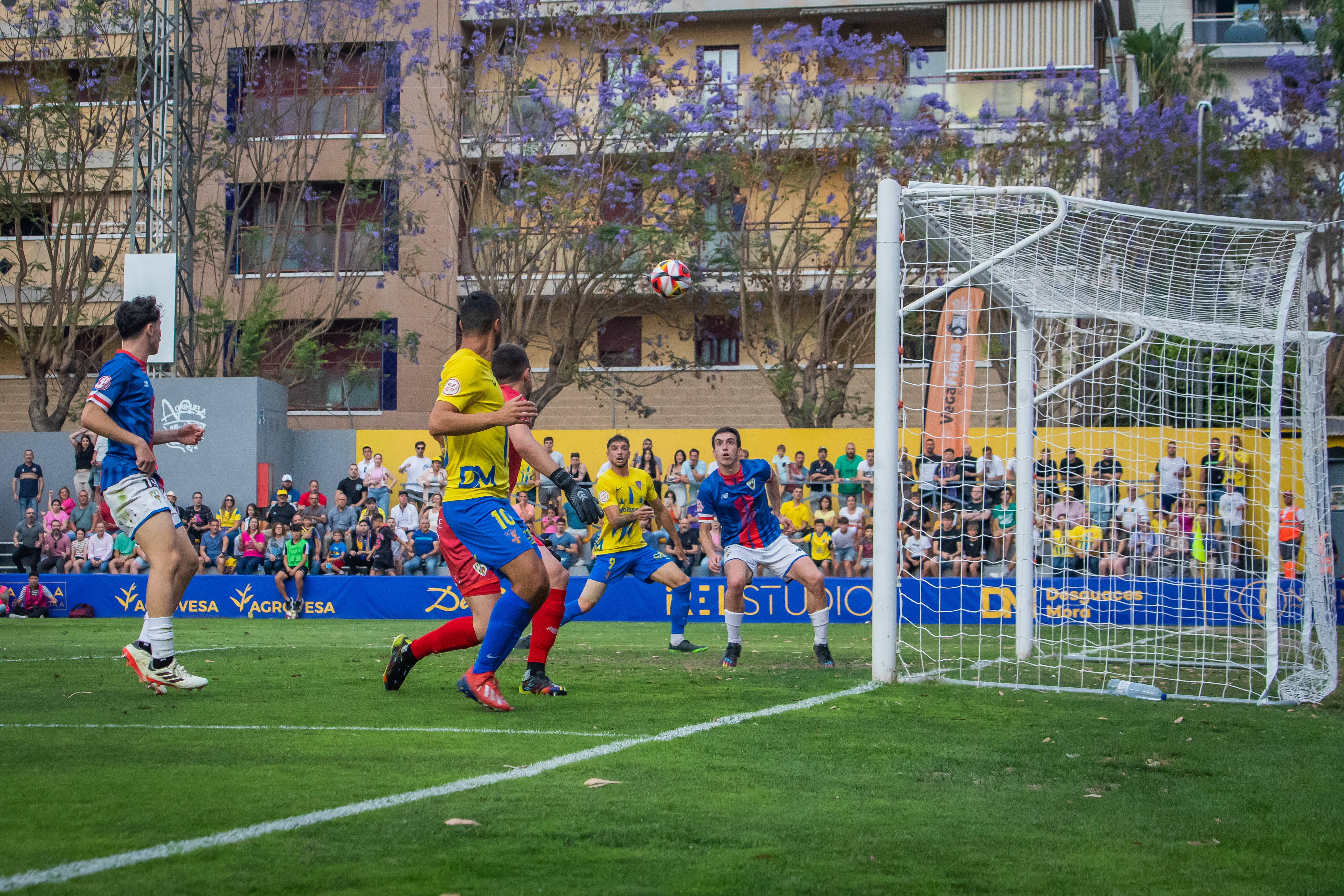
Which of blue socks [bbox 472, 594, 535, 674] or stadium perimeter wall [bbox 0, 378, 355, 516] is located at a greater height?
stadium perimeter wall [bbox 0, 378, 355, 516]

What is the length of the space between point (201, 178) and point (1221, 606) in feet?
72.0

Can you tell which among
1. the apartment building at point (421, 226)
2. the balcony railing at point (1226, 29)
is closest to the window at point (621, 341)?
the apartment building at point (421, 226)

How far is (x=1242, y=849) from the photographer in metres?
4.10

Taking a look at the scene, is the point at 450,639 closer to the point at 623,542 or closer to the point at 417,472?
the point at 623,542

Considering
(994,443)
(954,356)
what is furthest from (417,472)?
(954,356)

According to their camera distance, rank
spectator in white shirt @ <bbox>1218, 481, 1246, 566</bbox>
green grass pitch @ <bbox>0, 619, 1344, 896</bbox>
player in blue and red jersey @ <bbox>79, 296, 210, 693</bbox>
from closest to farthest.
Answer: green grass pitch @ <bbox>0, 619, 1344, 896</bbox> → player in blue and red jersey @ <bbox>79, 296, 210, 693</bbox> → spectator in white shirt @ <bbox>1218, 481, 1246, 566</bbox>

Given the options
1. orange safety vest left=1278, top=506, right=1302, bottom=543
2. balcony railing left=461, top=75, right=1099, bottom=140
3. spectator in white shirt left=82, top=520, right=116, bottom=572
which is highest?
balcony railing left=461, top=75, right=1099, bottom=140

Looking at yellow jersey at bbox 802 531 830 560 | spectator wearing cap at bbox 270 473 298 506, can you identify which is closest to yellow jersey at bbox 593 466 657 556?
yellow jersey at bbox 802 531 830 560

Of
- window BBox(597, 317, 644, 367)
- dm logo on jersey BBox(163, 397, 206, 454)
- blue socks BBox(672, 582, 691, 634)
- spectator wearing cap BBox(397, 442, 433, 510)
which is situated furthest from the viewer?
window BBox(597, 317, 644, 367)

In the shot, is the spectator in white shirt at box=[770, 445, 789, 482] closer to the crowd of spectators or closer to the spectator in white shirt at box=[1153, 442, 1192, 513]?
the crowd of spectators

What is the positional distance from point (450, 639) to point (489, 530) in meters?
1.00

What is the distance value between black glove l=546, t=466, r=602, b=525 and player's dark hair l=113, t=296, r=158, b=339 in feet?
9.12

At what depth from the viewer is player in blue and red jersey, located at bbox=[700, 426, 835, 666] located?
9773 mm

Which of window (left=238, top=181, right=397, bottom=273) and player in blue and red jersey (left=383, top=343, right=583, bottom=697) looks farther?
window (left=238, top=181, right=397, bottom=273)
